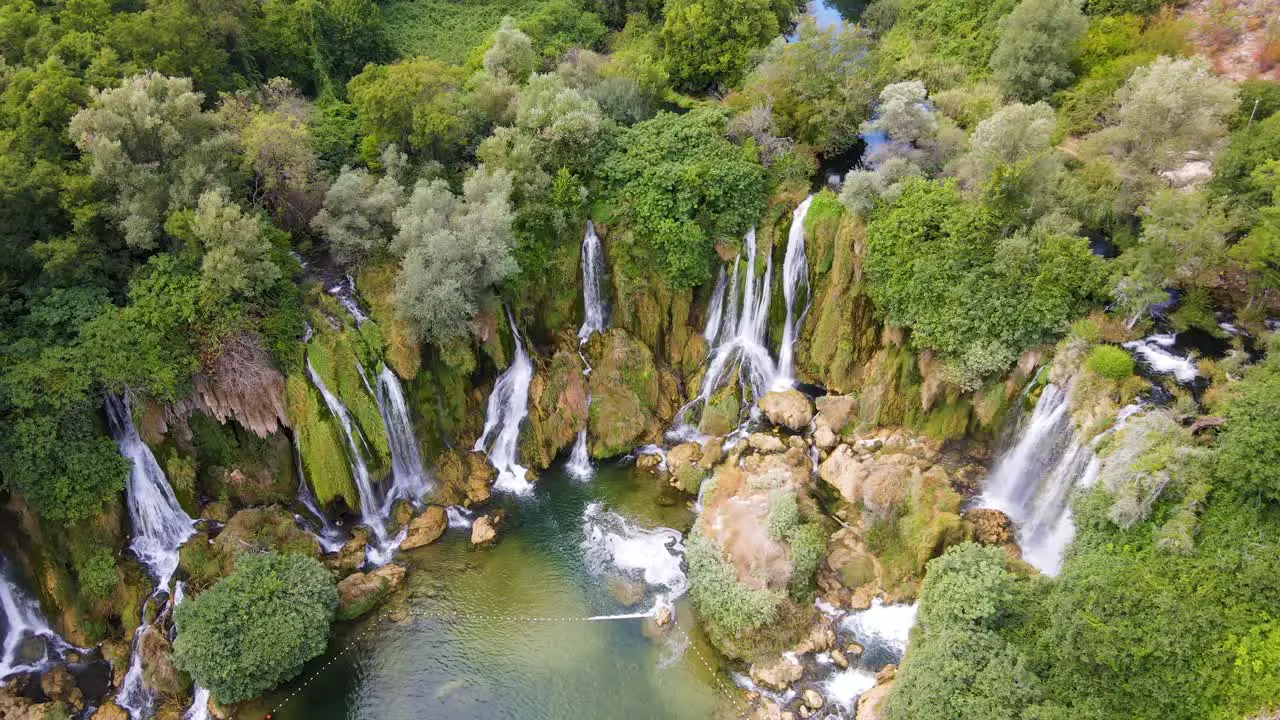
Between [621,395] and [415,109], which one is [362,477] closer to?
[621,395]

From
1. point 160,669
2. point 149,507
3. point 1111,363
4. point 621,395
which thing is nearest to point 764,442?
point 621,395

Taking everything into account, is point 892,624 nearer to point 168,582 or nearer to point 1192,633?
point 1192,633

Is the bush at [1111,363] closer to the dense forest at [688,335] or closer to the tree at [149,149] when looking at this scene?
the dense forest at [688,335]

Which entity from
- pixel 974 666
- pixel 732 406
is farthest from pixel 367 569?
pixel 974 666

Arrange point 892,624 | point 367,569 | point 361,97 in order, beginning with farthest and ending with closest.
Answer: point 361,97 → point 367,569 → point 892,624

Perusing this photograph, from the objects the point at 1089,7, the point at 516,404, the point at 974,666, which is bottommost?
the point at 974,666

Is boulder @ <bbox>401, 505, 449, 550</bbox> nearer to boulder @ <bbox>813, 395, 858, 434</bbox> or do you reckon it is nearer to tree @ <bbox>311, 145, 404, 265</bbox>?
tree @ <bbox>311, 145, 404, 265</bbox>

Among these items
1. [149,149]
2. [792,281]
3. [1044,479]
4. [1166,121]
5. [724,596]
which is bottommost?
[724,596]

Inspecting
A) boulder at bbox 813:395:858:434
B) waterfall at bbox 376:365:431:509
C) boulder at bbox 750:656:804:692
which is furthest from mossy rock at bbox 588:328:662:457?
boulder at bbox 750:656:804:692
